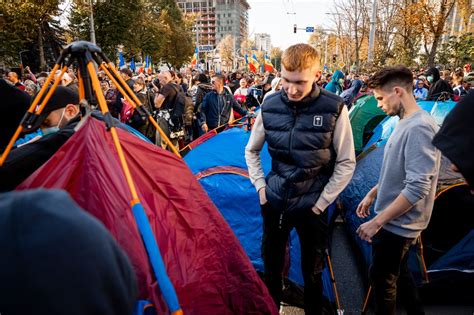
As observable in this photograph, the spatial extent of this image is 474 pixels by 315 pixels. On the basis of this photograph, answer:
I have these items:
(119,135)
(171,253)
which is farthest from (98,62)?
(171,253)

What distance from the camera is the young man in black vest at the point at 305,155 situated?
2.19m

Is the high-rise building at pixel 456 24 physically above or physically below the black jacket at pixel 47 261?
A: above

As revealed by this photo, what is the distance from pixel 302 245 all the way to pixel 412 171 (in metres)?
0.90

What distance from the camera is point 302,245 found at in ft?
7.95

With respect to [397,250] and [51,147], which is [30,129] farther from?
[397,250]

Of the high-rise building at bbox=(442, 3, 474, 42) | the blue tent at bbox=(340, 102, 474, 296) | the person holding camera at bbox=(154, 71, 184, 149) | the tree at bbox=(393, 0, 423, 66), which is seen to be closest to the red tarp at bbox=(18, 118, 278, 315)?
the blue tent at bbox=(340, 102, 474, 296)

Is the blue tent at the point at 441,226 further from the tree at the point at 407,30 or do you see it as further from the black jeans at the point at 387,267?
the tree at the point at 407,30

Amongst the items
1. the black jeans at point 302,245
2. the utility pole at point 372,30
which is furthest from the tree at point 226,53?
the black jeans at point 302,245

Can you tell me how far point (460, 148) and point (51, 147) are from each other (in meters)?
1.84

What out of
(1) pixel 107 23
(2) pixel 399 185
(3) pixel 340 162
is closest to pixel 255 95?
(3) pixel 340 162

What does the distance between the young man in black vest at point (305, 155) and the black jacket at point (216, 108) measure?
4.08 meters

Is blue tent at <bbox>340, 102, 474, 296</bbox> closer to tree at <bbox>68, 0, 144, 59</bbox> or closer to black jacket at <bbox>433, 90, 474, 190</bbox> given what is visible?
black jacket at <bbox>433, 90, 474, 190</bbox>

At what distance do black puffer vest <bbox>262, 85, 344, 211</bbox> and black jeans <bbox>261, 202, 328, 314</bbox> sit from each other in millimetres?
113

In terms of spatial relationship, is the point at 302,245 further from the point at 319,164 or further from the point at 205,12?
the point at 205,12
